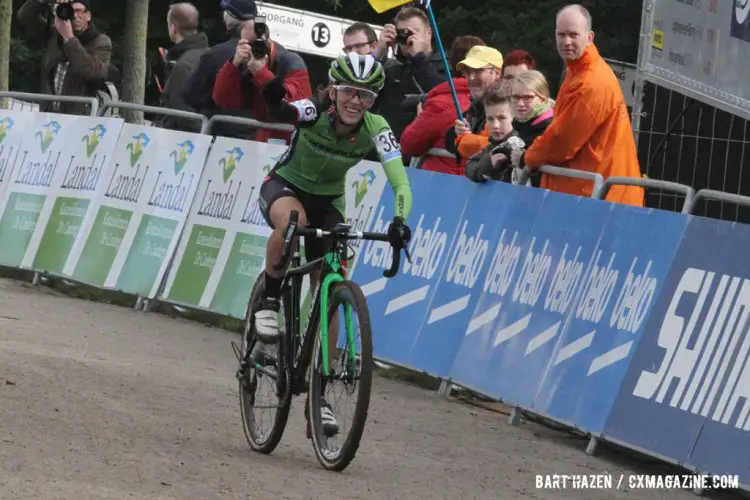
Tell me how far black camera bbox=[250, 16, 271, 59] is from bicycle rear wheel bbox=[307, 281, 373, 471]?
3.40 meters

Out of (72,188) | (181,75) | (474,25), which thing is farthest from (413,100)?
(474,25)

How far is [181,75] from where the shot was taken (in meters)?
16.0

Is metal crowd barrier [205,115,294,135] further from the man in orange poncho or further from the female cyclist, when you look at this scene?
the female cyclist

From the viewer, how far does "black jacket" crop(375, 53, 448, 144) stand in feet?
43.5

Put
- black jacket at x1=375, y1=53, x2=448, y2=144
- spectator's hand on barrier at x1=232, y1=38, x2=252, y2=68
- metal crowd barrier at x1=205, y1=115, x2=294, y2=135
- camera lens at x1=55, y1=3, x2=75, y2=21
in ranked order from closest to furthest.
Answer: spectator's hand on barrier at x1=232, y1=38, x2=252, y2=68, black jacket at x1=375, y1=53, x2=448, y2=144, metal crowd barrier at x1=205, y1=115, x2=294, y2=135, camera lens at x1=55, y1=3, x2=75, y2=21

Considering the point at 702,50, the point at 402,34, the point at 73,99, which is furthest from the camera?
the point at 73,99

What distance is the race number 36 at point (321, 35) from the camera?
1797 cm

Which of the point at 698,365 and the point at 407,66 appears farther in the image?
the point at 407,66

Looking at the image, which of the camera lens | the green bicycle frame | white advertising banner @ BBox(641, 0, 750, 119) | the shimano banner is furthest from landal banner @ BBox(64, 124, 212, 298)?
the green bicycle frame

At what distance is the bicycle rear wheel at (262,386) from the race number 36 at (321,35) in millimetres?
8765

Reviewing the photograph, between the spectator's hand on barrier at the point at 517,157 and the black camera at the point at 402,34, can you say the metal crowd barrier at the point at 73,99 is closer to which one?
the black camera at the point at 402,34

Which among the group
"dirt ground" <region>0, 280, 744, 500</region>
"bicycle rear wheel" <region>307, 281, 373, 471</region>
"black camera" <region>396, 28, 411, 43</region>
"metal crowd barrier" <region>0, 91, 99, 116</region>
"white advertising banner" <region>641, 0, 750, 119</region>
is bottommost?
"dirt ground" <region>0, 280, 744, 500</region>

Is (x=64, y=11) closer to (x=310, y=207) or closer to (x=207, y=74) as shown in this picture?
(x=207, y=74)

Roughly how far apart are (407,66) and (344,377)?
17.4 feet
